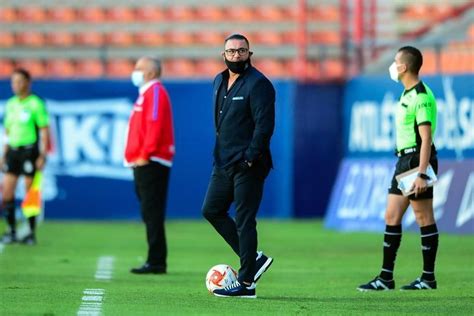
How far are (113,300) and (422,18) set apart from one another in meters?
17.1

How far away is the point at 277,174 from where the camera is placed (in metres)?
23.8

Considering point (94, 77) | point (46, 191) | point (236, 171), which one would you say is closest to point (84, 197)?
point (46, 191)

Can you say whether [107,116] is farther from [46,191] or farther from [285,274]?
[285,274]

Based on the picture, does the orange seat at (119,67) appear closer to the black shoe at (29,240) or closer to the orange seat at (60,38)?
the orange seat at (60,38)

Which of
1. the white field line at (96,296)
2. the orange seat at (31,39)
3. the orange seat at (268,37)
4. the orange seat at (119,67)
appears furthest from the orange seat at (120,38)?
the white field line at (96,296)

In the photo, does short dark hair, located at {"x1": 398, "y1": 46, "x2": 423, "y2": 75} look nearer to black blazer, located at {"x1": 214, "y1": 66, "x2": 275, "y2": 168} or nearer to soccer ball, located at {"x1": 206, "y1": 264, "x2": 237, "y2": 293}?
black blazer, located at {"x1": 214, "y1": 66, "x2": 275, "y2": 168}

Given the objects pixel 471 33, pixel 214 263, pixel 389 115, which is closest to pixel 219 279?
pixel 214 263

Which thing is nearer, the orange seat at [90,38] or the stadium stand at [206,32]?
the stadium stand at [206,32]

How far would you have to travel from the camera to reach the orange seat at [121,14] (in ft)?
87.0

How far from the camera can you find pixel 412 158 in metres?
10.9

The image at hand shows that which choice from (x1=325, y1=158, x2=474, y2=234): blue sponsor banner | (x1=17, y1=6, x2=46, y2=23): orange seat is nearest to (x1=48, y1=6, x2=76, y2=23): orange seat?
(x1=17, y1=6, x2=46, y2=23): orange seat

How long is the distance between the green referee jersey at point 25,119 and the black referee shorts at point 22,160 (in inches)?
3.3

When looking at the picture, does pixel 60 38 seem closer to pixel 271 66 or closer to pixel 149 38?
pixel 149 38

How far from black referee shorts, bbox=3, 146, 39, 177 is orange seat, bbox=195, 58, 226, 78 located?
8624mm
